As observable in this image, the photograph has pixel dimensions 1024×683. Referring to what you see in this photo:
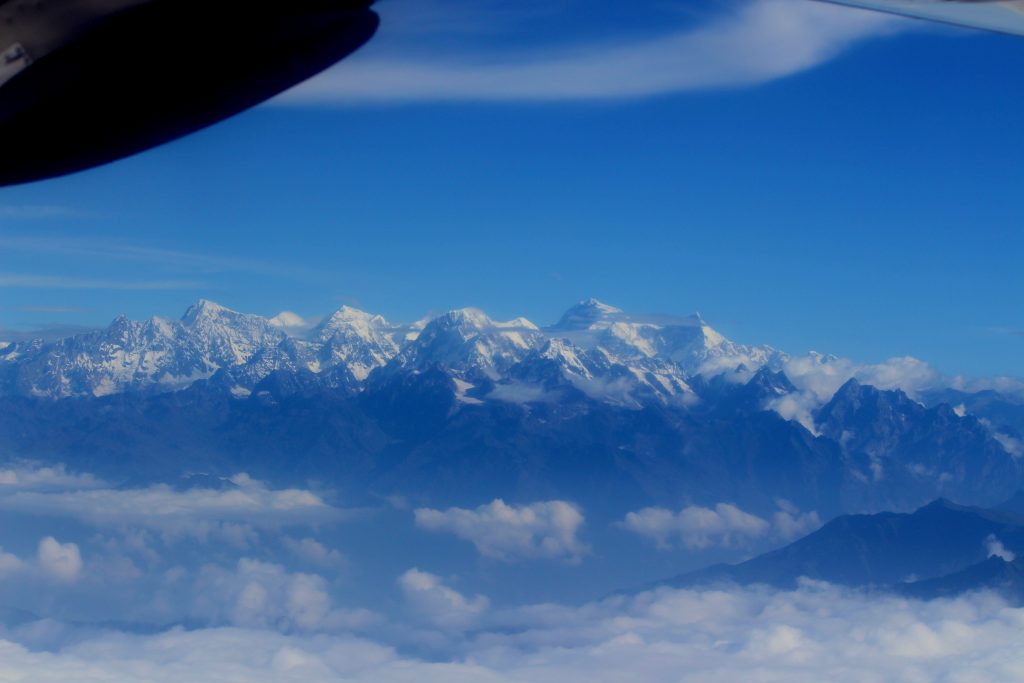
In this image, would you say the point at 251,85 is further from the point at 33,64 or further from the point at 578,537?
the point at 578,537

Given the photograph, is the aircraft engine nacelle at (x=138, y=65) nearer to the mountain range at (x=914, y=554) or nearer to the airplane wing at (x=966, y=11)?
the airplane wing at (x=966, y=11)

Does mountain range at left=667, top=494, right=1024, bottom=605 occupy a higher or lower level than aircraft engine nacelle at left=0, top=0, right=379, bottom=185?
higher

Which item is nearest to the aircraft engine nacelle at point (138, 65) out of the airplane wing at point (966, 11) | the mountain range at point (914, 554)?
the airplane wing at point (966, 11)

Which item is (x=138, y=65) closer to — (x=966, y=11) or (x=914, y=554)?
(x=966, y=11)

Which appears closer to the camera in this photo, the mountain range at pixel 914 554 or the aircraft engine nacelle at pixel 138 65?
the aircraft engine nacelle at pixel 138 65

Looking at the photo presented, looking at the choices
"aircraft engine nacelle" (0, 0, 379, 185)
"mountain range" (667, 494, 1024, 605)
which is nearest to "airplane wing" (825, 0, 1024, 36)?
"aircraft engine nacelle" (0, 0, 379, 185)

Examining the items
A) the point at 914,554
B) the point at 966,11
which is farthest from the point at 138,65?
the point at 914,554

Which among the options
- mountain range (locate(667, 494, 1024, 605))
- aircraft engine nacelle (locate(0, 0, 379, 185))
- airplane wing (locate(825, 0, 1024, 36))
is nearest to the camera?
aircraft engine nacelle (locate(0, 0, 379, 185))

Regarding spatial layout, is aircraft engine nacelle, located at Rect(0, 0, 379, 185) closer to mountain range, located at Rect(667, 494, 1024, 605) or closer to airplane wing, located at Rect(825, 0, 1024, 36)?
airplane wing, located at Rect(825, 0, 1024, 36)

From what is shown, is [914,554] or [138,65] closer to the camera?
[138,65]
